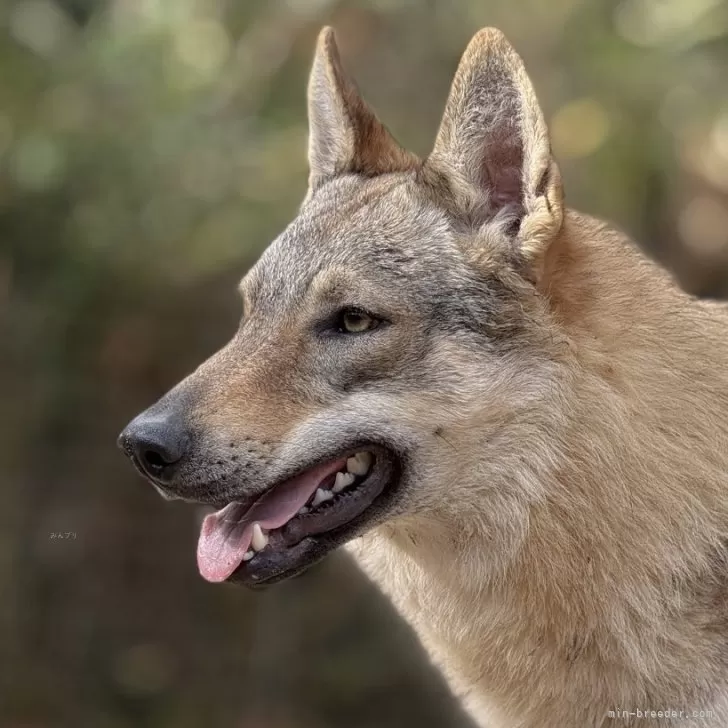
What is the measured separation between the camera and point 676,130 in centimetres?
922

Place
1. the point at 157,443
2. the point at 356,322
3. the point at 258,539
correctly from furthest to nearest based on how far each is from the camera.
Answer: the point at 356,322
the point at 258,539
the point at 157,443

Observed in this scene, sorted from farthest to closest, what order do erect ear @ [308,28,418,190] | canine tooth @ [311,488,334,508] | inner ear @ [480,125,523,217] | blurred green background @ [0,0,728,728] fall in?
blurred green background @ [0,0,728,728] → erect ear @ [308,28,418,190] → inner ear @ [480,125,523,217] → canine tooth @ [311,488,334,508]

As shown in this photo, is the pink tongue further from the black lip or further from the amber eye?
the amber eye

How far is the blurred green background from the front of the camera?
8.41 meters

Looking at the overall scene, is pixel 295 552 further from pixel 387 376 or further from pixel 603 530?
pixel 603 530

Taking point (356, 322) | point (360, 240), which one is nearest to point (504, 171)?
point (360, 240)

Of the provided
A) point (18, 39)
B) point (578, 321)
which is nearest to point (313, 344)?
point (578, 321)

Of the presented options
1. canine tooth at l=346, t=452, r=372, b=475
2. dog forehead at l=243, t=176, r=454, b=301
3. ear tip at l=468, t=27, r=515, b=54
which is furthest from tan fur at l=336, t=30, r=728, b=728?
dog forehead at l=243, t=176, r=454, b=301

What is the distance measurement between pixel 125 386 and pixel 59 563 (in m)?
1.57

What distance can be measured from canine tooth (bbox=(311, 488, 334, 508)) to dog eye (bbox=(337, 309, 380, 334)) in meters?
0.55

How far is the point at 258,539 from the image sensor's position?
359 cm

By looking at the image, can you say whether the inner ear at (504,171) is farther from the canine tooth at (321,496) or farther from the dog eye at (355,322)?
the canine tooth at (321,496)

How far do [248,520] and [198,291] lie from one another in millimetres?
5754

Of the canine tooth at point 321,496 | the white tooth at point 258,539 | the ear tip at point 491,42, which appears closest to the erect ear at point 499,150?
the ear tip at point 491,42
